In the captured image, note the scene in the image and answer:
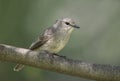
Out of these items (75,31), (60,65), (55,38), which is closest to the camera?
(60,65)

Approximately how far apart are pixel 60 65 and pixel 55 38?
55.0 inches

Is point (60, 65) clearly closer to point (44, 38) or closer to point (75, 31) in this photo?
point (44, 38)

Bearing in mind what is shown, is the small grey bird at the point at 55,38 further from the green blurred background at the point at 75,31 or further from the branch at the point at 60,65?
the green blurred background at the point at 75,31

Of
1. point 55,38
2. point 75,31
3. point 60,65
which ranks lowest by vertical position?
point 60,65

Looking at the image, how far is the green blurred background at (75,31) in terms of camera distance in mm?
8930

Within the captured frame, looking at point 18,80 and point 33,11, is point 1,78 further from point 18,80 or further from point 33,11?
point 33,11

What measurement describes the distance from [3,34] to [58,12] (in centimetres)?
190

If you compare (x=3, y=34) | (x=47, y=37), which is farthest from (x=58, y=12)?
(x=47, y=37)

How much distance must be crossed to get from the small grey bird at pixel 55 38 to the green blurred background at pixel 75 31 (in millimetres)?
1716

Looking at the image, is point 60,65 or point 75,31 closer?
point 60,65

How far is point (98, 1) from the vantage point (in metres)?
→ 11.0

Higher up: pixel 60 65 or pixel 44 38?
pixel 44 38

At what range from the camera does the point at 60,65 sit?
17.7 ft

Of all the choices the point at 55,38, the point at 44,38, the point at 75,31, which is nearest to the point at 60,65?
the point at 55,38
